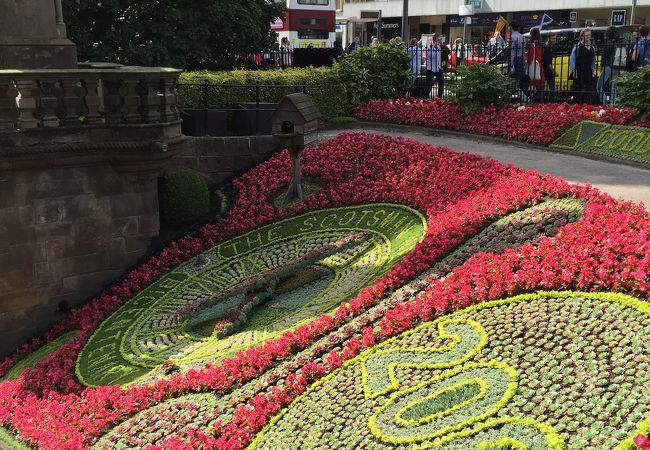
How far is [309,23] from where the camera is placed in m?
36.1

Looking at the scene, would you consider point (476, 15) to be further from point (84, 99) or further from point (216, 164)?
point (84, 99)

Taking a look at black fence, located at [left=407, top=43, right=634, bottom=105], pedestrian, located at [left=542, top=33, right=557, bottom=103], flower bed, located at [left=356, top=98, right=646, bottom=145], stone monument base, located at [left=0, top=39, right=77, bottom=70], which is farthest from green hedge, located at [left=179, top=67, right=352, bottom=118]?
pedestrian, located at [left=542, top=33, right=557, bottom=103]

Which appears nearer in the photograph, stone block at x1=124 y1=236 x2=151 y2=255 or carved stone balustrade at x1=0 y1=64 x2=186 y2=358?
carved stone balustrade at x1=0 y1=64 x2=186 y2=358

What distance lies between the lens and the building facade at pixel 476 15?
2045 inches

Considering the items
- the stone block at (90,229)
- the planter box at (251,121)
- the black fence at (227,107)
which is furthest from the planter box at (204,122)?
the stone block at (90,229)

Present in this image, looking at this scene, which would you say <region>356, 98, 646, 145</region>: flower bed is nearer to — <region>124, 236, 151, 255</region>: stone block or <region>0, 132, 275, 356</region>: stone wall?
<region>0, 132, 275, 356</region>: stone wall

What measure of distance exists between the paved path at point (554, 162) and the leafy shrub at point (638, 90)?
142 cm

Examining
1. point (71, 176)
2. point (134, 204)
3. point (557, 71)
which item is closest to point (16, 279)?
point (71, 176)

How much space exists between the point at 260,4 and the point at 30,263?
16.0 m

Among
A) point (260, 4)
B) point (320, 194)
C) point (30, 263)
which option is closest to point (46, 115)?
point (30, 263)

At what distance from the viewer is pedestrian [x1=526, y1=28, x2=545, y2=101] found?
67.3 ft

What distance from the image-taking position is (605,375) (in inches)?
280

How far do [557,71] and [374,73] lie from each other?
5.11 meters

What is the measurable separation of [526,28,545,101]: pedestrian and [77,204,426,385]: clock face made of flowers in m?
8.20
